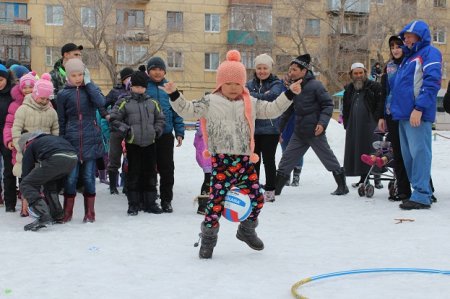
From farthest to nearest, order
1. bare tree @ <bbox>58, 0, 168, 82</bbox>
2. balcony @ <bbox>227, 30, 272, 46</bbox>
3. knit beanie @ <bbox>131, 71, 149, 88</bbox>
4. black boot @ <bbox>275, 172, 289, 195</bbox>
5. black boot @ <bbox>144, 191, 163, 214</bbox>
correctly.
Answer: balcony @ <bbox>227, 30, 272, 46</bbox>
bare tree @ <bbox>58, 0, 168, 82</bbox>
black boot @ <bbox>275, 172, 289, 195</bbox>
black boot @ <bbox>144, 191, 163, 214</bbox>
knit beanie @ <bbox>131, 71, 149, 88</bbox>

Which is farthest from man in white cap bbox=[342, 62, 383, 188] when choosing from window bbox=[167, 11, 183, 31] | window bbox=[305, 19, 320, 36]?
window bbox=[305, 19, 320, 36]

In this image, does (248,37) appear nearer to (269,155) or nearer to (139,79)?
(269,155)

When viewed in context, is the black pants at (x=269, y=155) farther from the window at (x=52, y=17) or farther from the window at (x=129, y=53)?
the window at (x=52, y=17)

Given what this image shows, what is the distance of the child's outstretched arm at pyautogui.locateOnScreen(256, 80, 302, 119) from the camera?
5.18 m

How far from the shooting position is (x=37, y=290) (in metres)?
4.21

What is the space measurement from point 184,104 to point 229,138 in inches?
18.1

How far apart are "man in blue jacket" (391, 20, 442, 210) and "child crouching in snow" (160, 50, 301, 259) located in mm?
2558


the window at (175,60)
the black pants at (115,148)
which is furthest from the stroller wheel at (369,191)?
the window at (175,60)

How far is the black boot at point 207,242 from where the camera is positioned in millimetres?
5152

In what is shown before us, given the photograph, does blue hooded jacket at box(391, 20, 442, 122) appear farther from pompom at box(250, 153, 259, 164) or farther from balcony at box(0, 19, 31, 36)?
balcony at box(0, 19, 31, 36)

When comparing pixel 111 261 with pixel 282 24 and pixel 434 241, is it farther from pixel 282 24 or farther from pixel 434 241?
pixel 282 24

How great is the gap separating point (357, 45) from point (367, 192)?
30.8 m

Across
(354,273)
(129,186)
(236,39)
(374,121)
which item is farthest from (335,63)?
Result: (354,273)

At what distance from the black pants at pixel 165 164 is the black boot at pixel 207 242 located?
2563 mm
